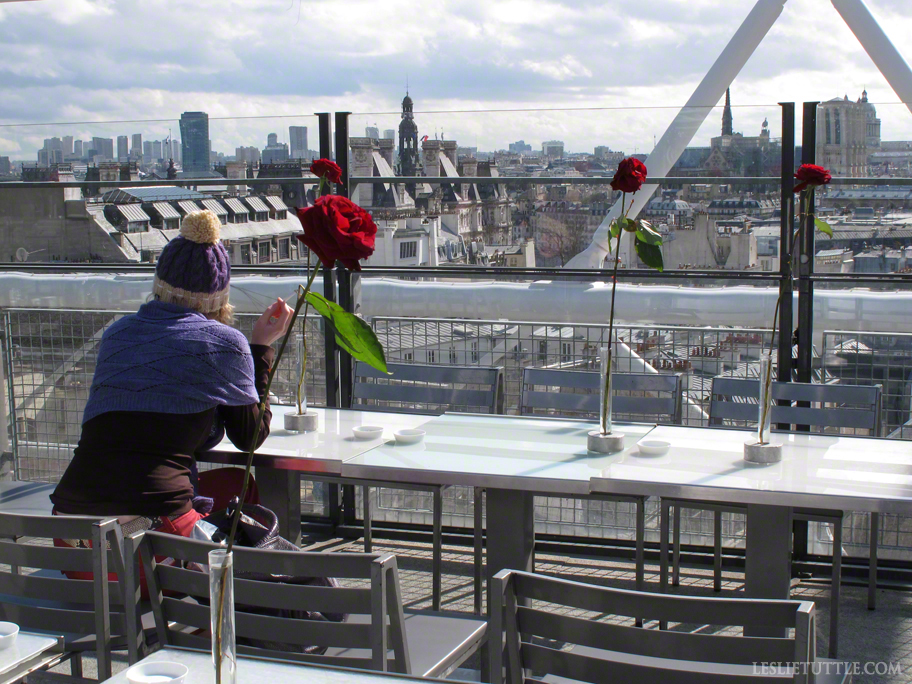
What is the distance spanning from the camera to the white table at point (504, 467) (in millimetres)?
2568

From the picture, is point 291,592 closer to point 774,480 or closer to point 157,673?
point 157,673

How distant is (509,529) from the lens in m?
2.78

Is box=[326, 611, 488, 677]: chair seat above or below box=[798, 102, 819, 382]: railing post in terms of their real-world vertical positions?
below

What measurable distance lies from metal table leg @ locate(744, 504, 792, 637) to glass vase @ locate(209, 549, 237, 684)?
1.87m

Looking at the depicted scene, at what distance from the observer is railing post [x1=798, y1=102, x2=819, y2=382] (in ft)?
12.4

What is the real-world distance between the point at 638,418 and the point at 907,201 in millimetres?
1442

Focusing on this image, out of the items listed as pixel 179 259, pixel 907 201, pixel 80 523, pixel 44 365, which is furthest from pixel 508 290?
pixel 80 523

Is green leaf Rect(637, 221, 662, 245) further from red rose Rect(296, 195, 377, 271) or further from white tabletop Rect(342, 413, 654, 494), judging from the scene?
red rose Rect(296, 195, 377, 271)

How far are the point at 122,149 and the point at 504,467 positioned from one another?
312 centimetres

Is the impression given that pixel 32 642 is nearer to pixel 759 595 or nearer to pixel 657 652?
pixel 657 652

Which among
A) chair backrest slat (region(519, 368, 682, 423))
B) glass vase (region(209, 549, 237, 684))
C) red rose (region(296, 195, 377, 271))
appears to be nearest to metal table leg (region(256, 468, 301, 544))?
chair backrest slat (region(519, 368, 682, 423))

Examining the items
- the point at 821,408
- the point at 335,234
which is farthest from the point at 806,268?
the point at 335,234

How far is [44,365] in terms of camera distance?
4.92 m

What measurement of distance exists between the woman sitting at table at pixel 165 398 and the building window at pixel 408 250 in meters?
1.84
